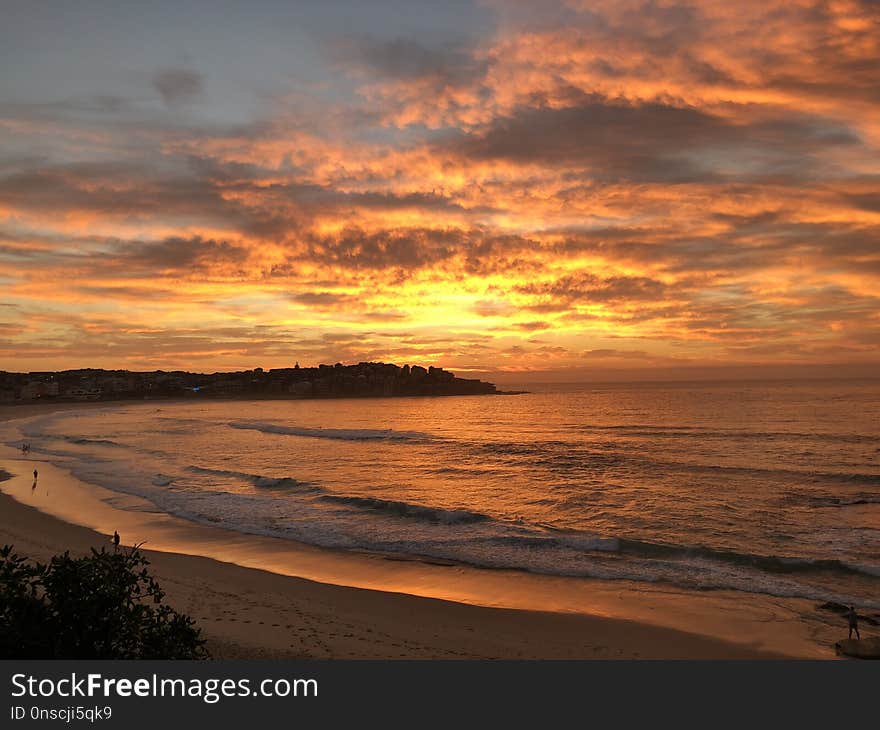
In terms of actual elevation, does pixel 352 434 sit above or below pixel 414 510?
above

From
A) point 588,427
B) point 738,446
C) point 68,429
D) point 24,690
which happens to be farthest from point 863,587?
point 68,429

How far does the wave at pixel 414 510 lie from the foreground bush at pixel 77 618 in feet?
52.0

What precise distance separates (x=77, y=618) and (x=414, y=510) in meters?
17.9

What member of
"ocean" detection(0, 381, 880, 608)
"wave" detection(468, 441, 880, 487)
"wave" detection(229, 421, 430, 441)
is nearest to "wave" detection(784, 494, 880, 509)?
"ocean" detection(0, 381, 880, 608)

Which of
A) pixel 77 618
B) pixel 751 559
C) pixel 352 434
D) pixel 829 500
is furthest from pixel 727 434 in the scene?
pixel 77 618

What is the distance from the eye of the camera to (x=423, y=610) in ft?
41.7

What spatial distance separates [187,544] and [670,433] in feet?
146

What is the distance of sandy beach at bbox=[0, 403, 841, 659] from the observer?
10.5m

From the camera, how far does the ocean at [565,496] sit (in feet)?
54.7

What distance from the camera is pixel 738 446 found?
4278cm

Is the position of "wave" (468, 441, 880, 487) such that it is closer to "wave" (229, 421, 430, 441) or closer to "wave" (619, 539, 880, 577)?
"wave" (229, 421, 430, 441)

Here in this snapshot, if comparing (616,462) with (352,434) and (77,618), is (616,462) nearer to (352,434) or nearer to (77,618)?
(352,434)

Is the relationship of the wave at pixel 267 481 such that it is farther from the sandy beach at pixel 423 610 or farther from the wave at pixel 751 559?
the wave at pixel 751 559

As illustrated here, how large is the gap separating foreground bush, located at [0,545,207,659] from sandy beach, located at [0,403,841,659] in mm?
3364
